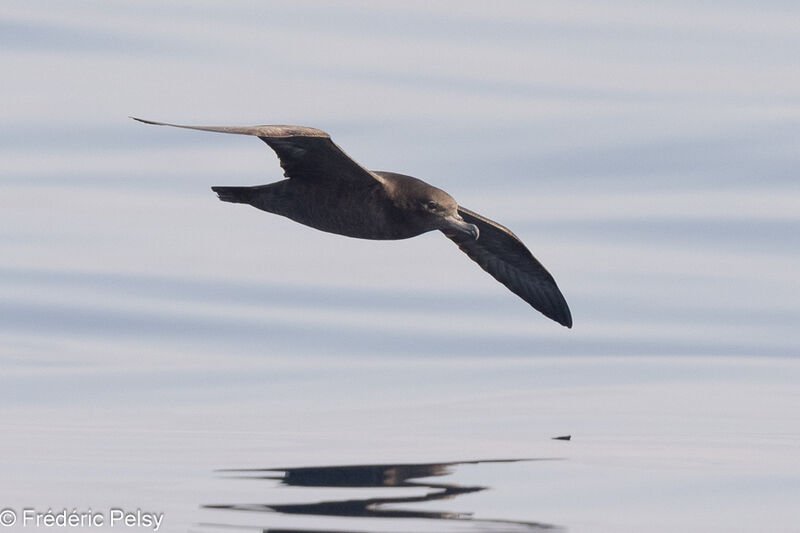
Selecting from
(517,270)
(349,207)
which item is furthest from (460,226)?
(517,270)

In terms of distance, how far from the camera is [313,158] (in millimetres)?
12031

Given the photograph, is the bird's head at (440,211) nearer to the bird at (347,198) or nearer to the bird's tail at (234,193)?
the bird at (347,198)

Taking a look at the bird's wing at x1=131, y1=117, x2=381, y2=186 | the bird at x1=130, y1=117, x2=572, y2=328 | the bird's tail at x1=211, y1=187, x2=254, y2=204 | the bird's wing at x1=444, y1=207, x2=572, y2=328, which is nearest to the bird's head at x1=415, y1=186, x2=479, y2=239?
the bird at x1=130, y1=117, x2=572, y2=328

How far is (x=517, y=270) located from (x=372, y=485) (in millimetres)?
4527

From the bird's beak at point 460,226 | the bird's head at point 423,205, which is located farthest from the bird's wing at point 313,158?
the bird's beak at point 460,226

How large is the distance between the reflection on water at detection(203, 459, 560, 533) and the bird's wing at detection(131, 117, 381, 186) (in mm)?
2256

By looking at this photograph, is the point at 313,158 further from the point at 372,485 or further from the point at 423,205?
the point at 372,485

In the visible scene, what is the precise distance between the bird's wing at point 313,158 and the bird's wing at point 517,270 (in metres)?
2.22

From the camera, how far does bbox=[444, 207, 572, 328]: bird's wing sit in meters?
14.2

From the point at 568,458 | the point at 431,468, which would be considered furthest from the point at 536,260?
the point at 431,468

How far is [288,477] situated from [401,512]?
69.3 inches

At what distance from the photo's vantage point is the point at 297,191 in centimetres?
1233

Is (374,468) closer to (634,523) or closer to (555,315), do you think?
(634,523)

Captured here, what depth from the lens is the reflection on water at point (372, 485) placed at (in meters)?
9.27
